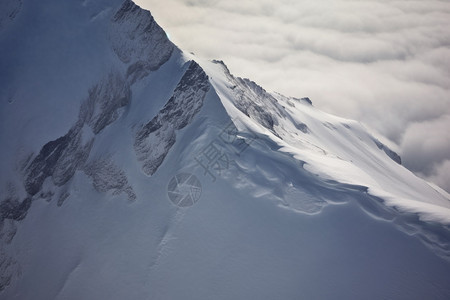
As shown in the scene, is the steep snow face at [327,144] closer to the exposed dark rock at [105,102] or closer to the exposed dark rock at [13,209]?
the exposed dark rock at [105,102]

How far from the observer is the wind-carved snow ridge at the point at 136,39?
93.1 m

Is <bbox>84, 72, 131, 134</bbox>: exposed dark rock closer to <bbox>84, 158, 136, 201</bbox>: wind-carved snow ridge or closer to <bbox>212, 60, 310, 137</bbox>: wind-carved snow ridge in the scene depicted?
<bbox>84, 158, 136, 201</bbox>: wind-carved snow ridge

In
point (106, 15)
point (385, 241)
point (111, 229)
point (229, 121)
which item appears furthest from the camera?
point (106, 15)

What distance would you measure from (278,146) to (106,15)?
50.8 meters

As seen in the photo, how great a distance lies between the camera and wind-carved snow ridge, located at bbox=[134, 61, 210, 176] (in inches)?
3393

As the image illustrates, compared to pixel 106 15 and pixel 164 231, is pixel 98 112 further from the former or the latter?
pixel 164 231

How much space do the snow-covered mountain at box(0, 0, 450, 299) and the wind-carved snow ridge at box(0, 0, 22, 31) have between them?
333 mm

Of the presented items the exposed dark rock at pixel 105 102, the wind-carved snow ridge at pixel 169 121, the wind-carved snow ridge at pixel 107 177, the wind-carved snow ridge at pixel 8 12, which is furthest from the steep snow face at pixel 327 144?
the wind-carved snow ridge at pixel 8 12

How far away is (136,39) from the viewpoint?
93.4 meters

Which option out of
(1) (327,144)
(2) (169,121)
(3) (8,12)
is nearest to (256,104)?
(2) (169,121)

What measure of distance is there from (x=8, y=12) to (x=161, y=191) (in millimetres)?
57038

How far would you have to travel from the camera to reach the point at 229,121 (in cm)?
8531

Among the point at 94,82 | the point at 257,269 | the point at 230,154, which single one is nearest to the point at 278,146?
the point at 230,154

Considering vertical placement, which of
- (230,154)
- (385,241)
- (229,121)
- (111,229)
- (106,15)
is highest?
(106,15)
